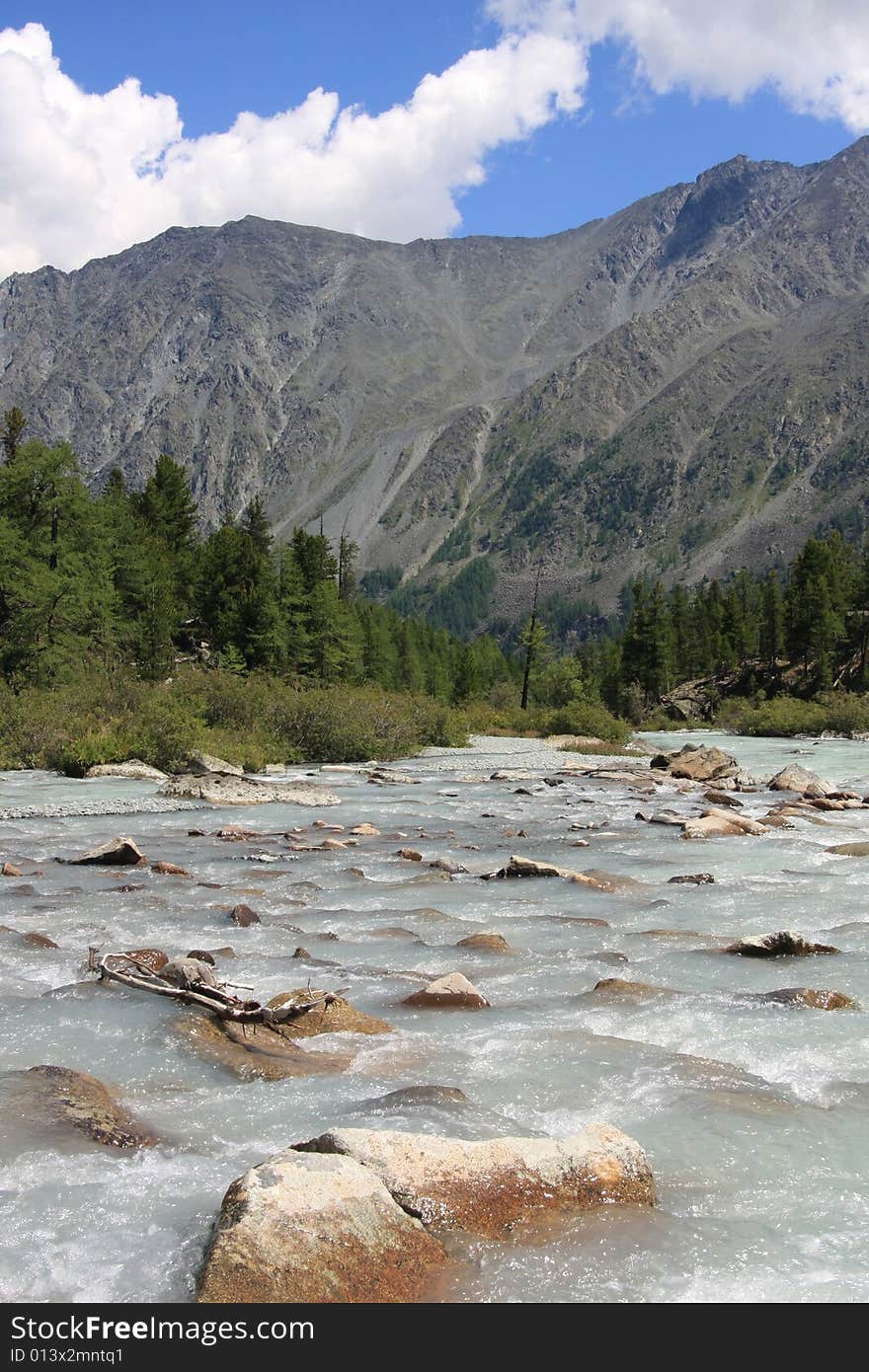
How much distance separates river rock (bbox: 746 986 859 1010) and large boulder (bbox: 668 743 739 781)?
23.7m

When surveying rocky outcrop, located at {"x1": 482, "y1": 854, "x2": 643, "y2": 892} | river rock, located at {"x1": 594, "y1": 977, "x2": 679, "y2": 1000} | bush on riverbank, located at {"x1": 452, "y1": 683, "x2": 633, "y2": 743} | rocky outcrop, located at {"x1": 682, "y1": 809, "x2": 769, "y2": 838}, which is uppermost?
river rock, located at {"x1": 594, "y1": 977, "x2": 679, "y2": 1000}

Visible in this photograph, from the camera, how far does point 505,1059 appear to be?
22.3 ft

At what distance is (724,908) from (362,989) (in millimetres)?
5375

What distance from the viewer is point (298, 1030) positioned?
727 cm

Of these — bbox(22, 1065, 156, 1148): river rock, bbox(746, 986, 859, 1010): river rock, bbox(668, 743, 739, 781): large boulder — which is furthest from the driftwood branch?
bbox(668, 743, 739, 781): large boulder

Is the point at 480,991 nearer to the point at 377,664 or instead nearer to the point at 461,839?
the point at 461,839

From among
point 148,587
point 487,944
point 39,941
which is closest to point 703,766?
point 487,944

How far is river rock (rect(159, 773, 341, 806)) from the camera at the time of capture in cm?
2362

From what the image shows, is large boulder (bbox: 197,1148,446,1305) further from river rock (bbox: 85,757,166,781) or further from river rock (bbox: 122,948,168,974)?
river rock (bbox: 85,757,166,781)

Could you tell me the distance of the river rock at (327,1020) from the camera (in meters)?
7.28

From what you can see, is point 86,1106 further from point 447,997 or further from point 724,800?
point 724,800
